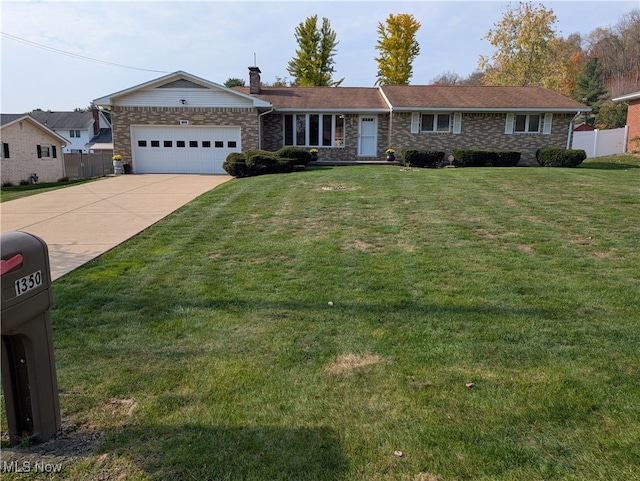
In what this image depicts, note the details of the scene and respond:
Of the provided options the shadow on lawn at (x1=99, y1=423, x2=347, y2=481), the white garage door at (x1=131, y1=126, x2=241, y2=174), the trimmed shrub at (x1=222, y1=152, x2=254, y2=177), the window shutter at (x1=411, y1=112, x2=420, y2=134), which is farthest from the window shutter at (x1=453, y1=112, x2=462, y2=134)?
the shadow on lawn at (x1=99, y1=423, x2=347, y2=481)

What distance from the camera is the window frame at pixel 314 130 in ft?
76.5

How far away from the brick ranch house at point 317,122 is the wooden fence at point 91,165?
6.40m

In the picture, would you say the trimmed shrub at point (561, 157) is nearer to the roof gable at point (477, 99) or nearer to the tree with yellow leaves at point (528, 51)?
the roof gable at point (477, 99)

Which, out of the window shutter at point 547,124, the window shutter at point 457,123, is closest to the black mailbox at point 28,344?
the window shutter at point 457,123

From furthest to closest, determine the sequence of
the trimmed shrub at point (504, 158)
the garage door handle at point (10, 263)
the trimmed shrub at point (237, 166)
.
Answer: the trimmed shrub at point (504, 158), the trimmed shrub at point (237, 166), the garage door handle at point (10, 263)

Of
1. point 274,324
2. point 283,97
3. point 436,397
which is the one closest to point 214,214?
point 274,324

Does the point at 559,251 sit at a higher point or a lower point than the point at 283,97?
lower

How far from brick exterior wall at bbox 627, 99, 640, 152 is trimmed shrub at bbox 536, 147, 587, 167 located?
25.9 feet

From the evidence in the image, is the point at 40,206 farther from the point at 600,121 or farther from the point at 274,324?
the point at 600,121

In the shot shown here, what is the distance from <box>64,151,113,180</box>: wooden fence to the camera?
2772 centimetres

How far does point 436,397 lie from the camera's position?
3.17m

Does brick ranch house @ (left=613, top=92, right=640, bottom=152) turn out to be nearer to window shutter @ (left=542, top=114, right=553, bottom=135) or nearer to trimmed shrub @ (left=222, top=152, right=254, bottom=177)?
window shutter @ (left=542, top=114, right=553, bottom=135)

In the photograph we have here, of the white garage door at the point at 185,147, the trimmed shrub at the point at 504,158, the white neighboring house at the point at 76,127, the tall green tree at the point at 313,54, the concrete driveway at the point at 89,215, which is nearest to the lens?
the concrete driveway at the point at 89,215

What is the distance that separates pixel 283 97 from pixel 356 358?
22.1 metres
